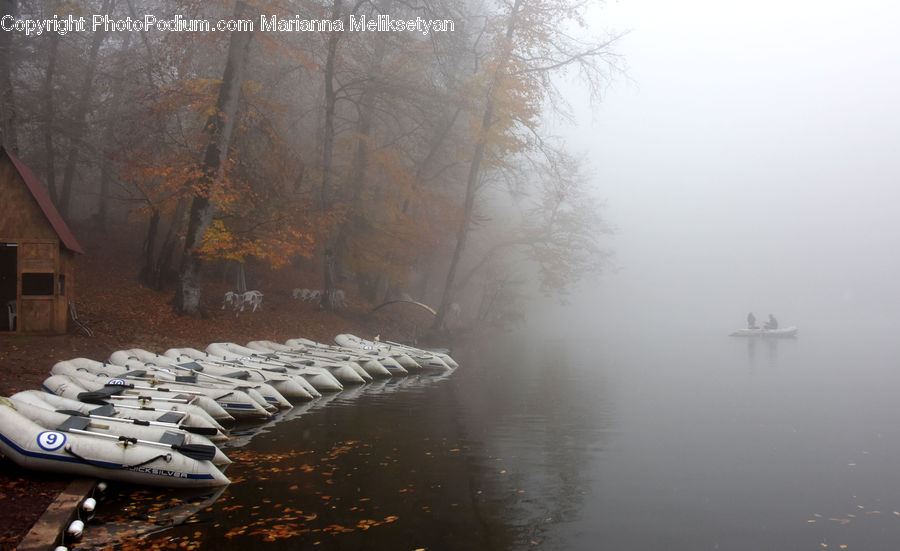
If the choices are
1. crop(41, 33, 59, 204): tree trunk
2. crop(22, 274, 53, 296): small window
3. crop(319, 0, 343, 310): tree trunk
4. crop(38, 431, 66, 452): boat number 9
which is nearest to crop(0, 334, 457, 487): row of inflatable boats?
crop(38, 431, 66, 452): boat number 9

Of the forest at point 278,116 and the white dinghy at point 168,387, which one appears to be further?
the forest at point 278,116

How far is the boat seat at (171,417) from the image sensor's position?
10.1 meters

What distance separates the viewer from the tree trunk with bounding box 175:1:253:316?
67.1 ft

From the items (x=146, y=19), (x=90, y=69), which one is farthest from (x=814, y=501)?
(x=90, y=69)

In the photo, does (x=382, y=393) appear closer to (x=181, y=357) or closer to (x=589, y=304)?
(x=181, y=357)

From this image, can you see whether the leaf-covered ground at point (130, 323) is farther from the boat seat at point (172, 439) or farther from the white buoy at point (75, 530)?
the boat seat at point (172, 439)

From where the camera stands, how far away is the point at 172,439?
8.97 m

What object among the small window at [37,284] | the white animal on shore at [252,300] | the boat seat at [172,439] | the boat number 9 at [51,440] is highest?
the small window at [37,284]

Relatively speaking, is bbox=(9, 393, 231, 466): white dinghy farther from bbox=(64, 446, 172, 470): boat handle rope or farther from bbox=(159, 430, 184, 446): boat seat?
bbox=(64, 446, 172, 470): boat handle rope

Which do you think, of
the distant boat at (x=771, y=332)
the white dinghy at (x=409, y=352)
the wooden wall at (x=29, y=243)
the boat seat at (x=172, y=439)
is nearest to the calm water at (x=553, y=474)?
the boat seat at (x=172, y=439)

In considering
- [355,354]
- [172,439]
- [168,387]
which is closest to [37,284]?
[168,387]

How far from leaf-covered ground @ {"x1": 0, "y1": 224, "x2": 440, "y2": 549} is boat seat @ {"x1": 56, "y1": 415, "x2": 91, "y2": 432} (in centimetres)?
59

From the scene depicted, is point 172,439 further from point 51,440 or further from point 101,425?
point 51,440

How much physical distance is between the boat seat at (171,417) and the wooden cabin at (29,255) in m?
7.61
